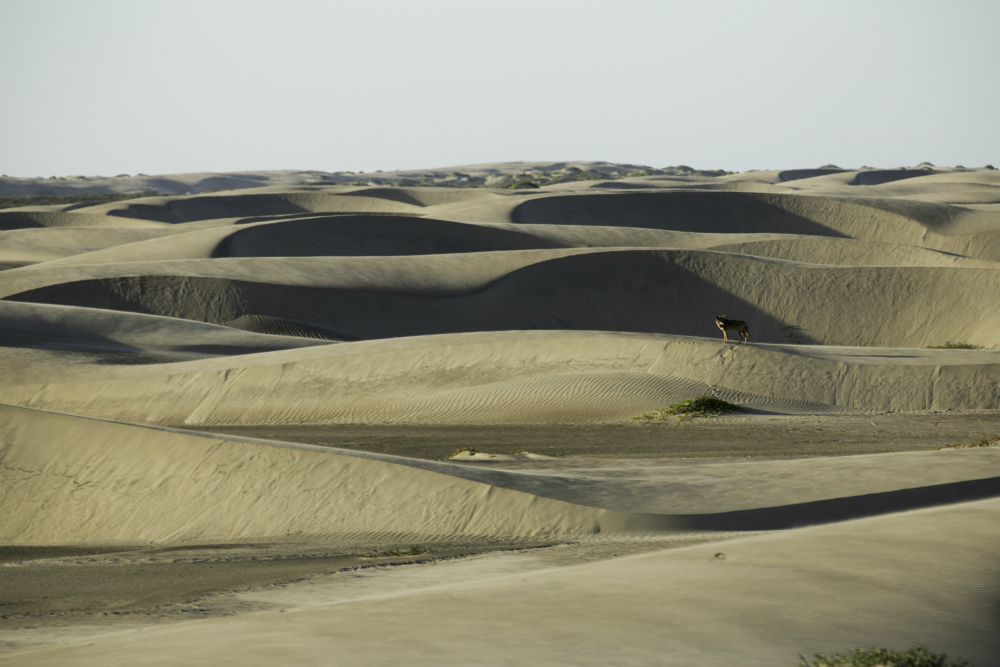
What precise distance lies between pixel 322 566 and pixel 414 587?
3.90 ft

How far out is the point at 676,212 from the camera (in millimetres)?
50438

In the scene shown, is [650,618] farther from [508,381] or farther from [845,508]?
[508,381]

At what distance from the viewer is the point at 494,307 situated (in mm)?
28328

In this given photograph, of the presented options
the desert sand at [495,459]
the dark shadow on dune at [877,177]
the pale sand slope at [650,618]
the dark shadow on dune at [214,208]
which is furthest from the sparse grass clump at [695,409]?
the dark shadow on dune at [877,177]

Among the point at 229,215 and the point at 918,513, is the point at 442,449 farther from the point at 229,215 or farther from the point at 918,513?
the point at 229,215

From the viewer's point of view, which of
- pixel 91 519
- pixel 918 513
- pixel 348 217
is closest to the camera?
pixel 918 513

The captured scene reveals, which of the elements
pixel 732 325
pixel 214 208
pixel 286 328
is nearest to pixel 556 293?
pixel 286 328

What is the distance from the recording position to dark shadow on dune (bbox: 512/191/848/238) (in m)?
48.1

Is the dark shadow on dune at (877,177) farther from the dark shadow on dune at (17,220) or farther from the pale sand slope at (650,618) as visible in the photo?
the pale sand slope at (650,618)

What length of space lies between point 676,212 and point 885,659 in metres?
48.0

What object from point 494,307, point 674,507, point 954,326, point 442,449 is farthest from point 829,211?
point 674,507

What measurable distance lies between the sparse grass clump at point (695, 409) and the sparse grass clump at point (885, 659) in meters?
11.2

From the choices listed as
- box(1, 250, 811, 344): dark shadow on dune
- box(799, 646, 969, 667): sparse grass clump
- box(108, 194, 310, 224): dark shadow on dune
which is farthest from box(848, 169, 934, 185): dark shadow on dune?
box(799, 646, 969, 667): sparse grass clump

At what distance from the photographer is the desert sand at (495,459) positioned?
4328mm
